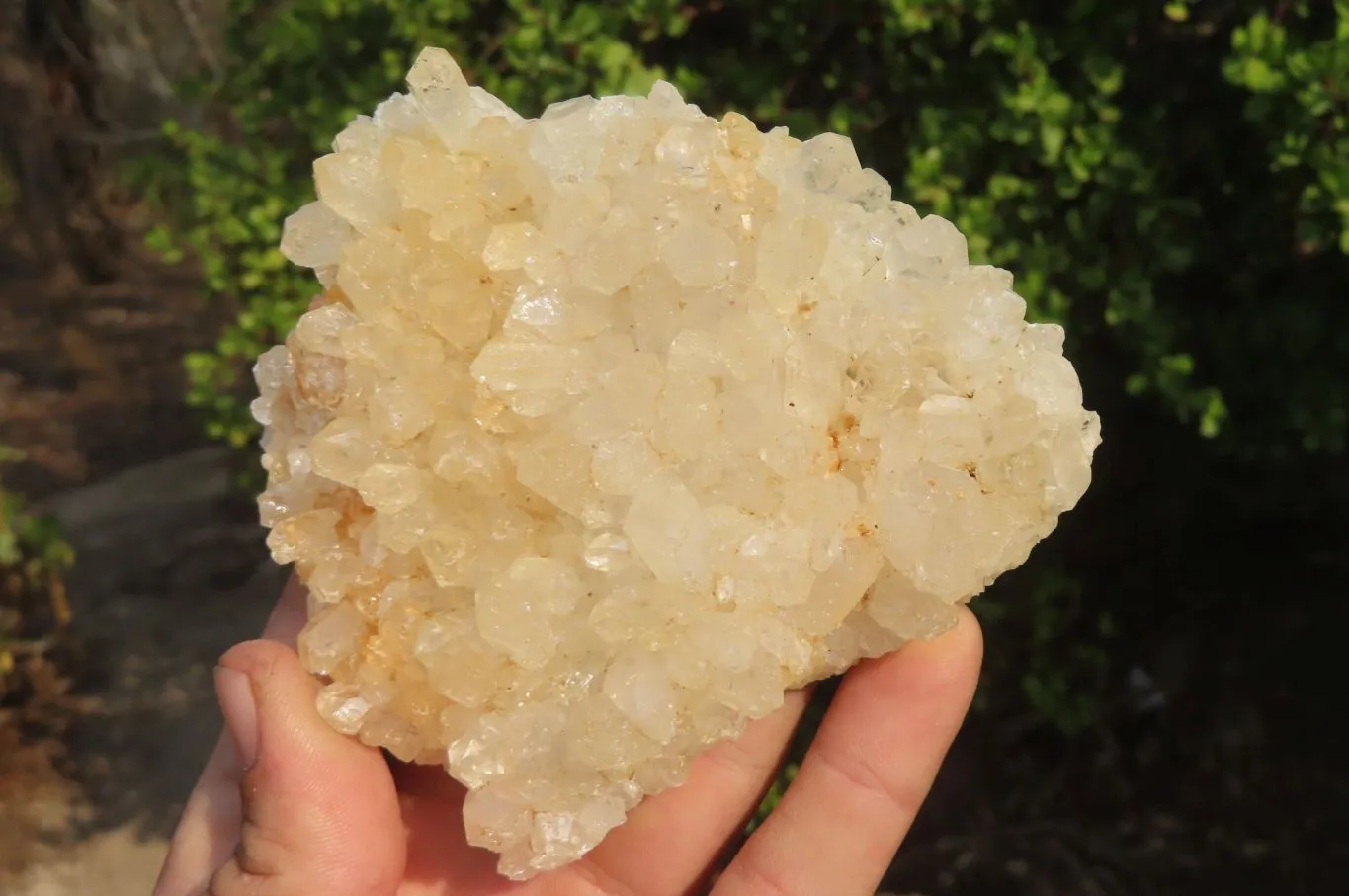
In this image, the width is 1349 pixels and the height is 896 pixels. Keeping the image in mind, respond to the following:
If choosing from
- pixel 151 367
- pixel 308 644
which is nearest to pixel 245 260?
pixel 308 644

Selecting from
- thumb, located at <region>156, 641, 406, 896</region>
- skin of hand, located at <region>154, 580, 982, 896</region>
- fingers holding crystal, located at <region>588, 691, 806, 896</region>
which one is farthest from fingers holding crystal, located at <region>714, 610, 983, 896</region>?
thumb, located at <region>156, 641, 406, 896</region>

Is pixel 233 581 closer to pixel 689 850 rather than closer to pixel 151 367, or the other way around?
pixel 151 367

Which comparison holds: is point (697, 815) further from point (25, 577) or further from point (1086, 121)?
point (25, 577)

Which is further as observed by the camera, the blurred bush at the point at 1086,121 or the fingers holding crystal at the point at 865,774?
the blurred bush at the point at 1086,121

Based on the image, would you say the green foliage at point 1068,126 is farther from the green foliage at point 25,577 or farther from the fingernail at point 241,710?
the fingernail at point 241,710

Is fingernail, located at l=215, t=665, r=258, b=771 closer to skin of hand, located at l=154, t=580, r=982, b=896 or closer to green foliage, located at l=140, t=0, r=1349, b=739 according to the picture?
skin of hand, located at l=154, t=580, r=982, b=896

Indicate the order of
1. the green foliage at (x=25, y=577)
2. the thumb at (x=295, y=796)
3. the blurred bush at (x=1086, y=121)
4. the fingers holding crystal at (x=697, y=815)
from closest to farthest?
the thumb at (x=295, y=796) → the fingers holding crystal at (x=697, y=815) → the blurred bush at (x=1086, y=121) → the green foliage at (x=25, y=577)

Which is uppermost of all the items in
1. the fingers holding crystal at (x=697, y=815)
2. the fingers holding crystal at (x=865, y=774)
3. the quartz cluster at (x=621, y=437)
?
the quartz cluster at (x=621, y=437)

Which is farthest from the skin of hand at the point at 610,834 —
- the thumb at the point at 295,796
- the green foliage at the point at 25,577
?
the green foliage at the point at 25,577
